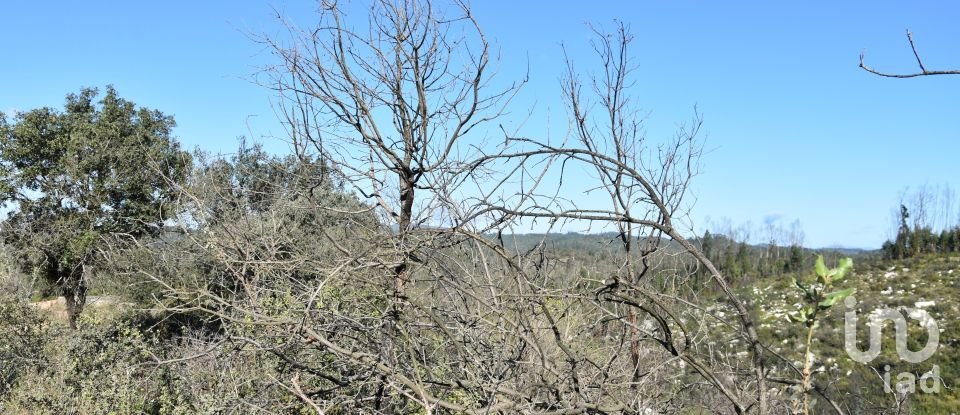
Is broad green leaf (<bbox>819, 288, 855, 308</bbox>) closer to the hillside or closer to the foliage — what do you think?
the foliage

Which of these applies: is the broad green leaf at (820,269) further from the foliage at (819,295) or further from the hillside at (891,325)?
the hillside at (891,325)

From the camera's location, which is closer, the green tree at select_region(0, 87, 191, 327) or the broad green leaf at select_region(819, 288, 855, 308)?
the broad green leaf at select_region(819, 288, 855, 308)

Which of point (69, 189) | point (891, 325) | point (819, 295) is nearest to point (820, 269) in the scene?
point (819, 295)

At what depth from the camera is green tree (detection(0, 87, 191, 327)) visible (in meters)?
15.3

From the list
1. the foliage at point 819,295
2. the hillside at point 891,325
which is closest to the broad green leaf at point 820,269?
the foliage at point 819,295

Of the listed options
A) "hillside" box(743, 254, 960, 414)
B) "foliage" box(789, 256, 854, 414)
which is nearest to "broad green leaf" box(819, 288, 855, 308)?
"foliage" box(789, 256, 854, 414)

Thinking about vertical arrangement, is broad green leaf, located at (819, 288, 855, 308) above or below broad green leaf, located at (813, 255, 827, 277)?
below

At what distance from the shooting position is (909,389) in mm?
2189

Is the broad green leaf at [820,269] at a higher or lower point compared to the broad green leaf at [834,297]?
higher

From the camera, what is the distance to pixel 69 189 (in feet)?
51.4

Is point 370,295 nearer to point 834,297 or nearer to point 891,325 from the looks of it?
point 834,297

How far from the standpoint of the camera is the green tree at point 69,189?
50.2ft

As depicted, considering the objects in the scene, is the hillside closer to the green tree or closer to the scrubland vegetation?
the scrubland vegetation

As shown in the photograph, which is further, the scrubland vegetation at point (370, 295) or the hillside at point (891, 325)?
the hillside at point (891, 325)
